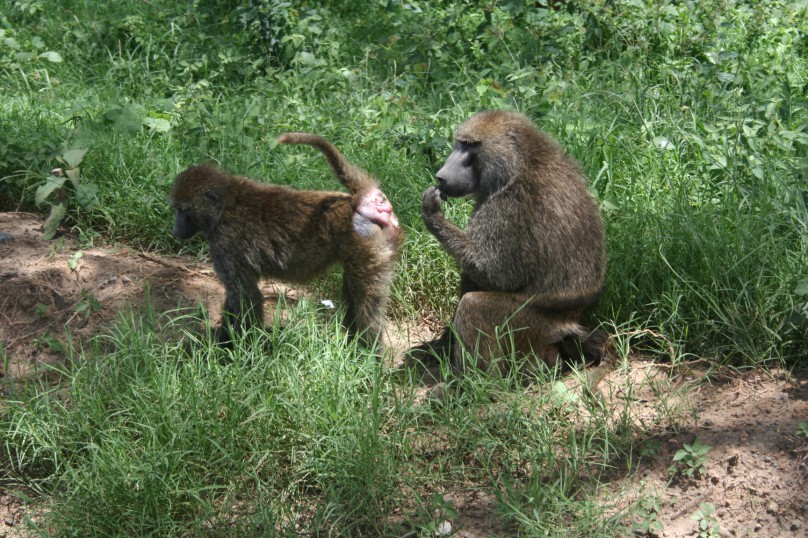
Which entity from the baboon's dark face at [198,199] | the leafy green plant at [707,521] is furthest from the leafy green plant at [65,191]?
the leafy green plant at [707,521]

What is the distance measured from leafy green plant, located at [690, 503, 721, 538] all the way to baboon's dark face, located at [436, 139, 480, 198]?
5.14 ft

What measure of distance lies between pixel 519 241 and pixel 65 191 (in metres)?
2.63

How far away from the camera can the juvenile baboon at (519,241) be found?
3.71 metres

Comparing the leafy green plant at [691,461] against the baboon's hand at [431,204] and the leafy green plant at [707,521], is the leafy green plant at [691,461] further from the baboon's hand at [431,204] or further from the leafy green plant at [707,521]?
the baboon's hand at [431,204]

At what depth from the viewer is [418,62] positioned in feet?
19.8

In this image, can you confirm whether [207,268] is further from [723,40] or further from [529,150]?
[723,40]

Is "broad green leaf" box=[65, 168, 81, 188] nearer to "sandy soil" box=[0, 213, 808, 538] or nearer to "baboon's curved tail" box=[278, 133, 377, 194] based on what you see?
"sandy soil" box=[0, 213, 808, 538]

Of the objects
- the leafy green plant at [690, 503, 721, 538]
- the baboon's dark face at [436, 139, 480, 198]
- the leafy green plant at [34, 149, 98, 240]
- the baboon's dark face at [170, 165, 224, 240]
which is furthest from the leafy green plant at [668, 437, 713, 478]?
the leafy green plant at [34, 149, 98, 240]

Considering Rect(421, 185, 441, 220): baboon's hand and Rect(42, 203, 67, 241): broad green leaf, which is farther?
Rect(42, 203, 67, 241): broad green leaf

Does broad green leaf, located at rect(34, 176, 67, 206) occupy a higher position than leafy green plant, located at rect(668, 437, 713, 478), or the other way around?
broad green leaf, located at rect(34, 176, 67, 206)

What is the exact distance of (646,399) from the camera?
3.69 metres

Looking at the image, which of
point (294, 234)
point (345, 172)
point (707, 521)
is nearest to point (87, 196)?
point (294, 234)

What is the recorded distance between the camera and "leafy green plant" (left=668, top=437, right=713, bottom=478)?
10.7ft

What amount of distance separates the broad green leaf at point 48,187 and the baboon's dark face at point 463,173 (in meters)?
2.21
